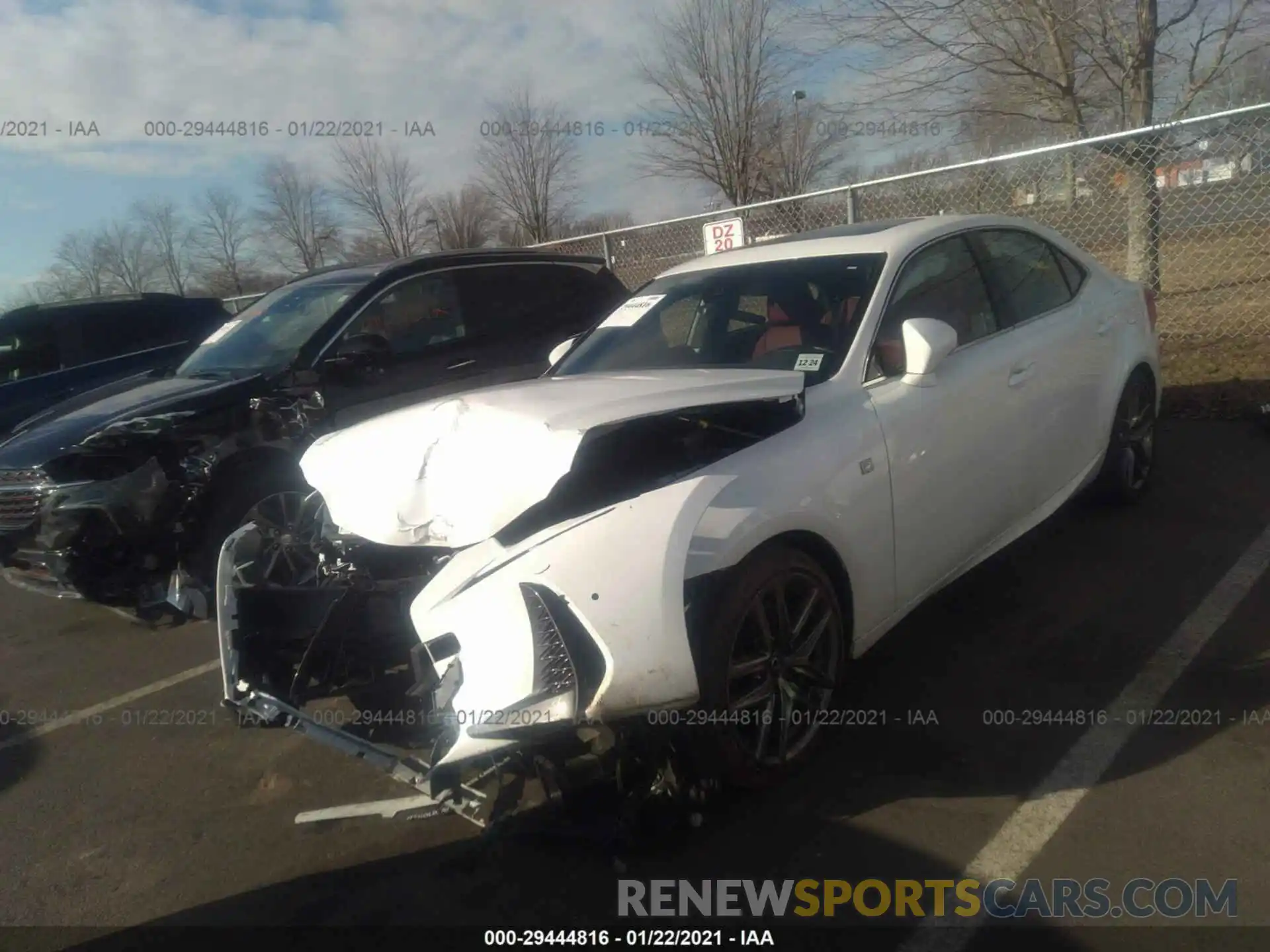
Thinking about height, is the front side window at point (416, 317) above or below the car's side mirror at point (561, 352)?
above

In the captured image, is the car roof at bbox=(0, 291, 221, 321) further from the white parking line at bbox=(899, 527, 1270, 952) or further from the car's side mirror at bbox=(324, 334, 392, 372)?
the white parking line at bbox=(899, 527, 1270, 952)

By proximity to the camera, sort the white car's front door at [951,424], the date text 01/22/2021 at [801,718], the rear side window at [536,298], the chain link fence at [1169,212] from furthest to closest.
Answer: the chain link fence at [1169,212] < the rear side window at [536,298] < the white car's front door at [951,424] < the date text 01/22/2021 at [801,718]

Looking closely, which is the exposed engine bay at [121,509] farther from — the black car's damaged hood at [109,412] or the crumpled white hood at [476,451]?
the crumpled white hood at [476,451]

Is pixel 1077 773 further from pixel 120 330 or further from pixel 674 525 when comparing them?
pixel 120 330

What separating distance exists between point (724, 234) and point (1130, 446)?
4781mm

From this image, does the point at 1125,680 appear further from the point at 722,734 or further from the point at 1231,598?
the point at 722,734

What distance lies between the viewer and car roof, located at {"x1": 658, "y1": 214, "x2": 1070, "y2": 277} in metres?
4.05

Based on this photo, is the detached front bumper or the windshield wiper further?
the windshield wiper

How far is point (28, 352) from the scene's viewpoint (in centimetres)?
1001

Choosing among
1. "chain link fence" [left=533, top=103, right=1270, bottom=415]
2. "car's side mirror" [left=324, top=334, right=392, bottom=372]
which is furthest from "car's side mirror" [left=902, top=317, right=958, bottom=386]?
"chain link fence" [left=533, top=103, right=1270, bottom=415]

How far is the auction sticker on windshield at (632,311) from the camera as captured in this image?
4535 mm

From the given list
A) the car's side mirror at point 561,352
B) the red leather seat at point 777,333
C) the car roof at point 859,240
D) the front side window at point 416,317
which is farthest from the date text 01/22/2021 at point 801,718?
the front side window at point 416,317

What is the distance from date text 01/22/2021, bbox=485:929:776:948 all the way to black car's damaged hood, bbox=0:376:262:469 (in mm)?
3756

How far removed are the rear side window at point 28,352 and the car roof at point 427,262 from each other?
14.5 ft
